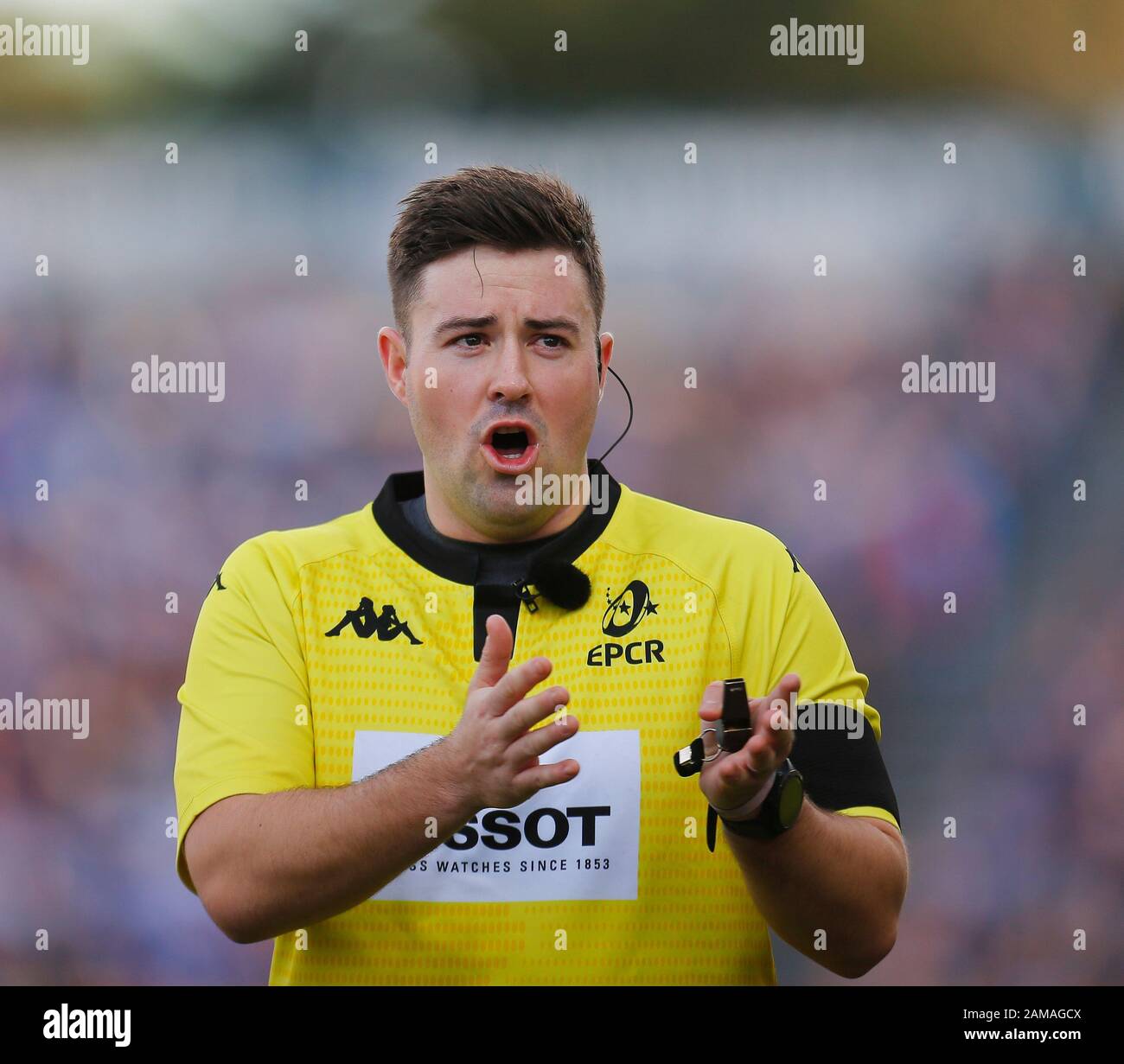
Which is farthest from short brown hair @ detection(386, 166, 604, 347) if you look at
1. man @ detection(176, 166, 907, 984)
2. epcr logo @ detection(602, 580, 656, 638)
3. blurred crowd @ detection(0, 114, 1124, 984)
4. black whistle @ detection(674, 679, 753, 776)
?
blurred crowd @ detection(0, 114, 1124, 984)

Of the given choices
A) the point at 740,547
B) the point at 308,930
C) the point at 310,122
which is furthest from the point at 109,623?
the point at 740,547

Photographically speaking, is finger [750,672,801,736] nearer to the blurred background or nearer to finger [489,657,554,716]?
finger [489,657,554,716]

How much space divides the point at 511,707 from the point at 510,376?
784 millimetres

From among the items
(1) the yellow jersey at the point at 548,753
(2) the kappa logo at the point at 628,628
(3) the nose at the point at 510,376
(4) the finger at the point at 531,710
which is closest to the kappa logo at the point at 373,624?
(1) the yellow jersey at the point at 548,753

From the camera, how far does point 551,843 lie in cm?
219

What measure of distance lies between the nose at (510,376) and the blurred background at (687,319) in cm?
229

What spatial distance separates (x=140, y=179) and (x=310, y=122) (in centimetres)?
70

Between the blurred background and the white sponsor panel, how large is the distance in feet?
7.93

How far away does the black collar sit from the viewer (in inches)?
94.0

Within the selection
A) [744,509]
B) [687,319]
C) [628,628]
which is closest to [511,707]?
[628,628]

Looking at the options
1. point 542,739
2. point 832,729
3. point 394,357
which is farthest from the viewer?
point 394,357

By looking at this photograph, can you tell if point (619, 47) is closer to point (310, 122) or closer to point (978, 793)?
point (310, 122)

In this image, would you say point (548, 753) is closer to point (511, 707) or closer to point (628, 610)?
point (628, 610)

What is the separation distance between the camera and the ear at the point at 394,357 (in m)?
2.54
